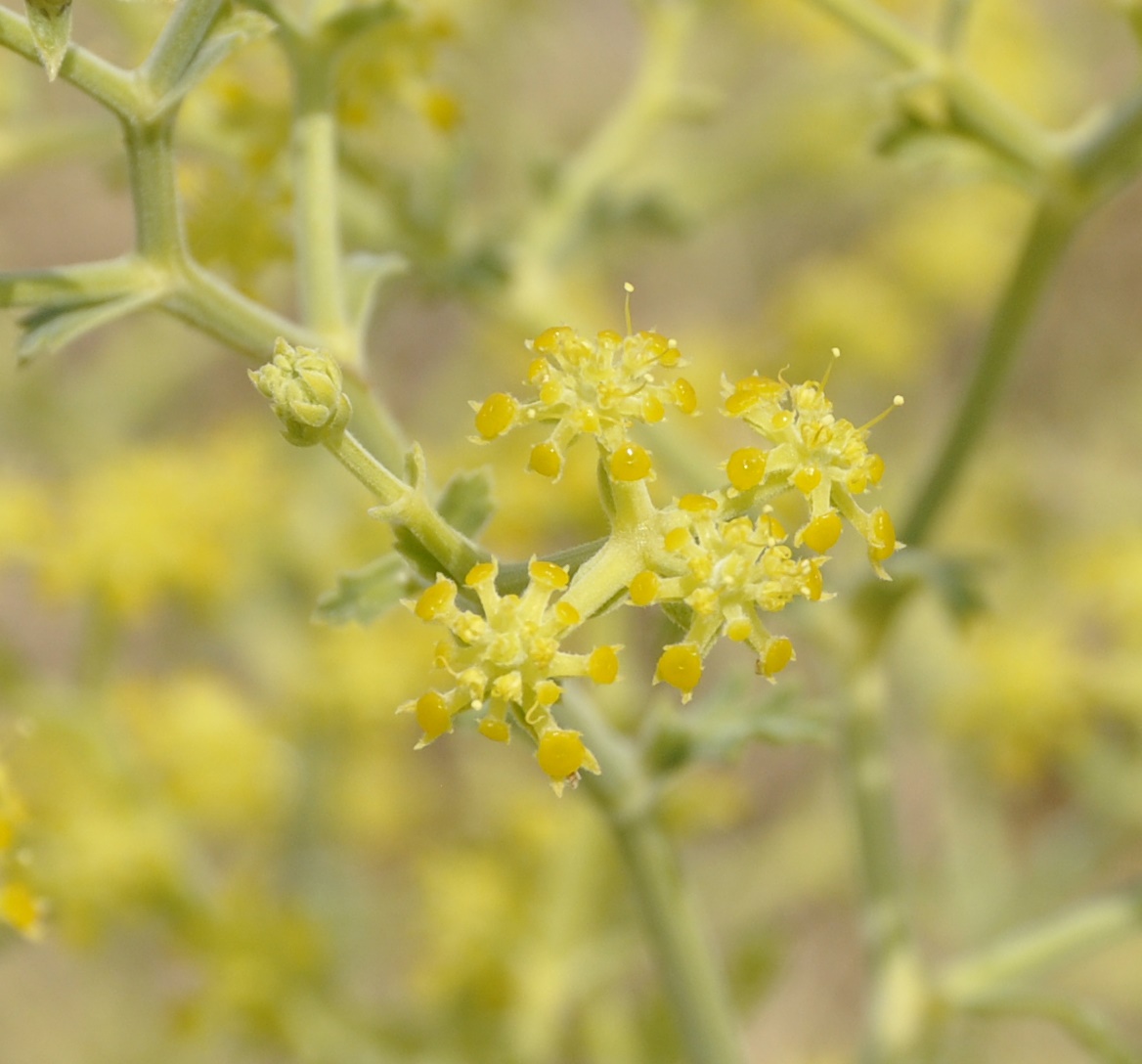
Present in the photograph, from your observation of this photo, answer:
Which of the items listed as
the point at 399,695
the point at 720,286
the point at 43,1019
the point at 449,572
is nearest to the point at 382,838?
the point at 399,695

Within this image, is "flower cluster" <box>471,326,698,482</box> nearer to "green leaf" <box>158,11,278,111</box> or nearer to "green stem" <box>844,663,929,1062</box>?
"green leaf" <box>158,11,278,111</box>

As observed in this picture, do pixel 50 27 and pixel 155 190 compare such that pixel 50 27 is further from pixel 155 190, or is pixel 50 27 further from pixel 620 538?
pixel 620 538

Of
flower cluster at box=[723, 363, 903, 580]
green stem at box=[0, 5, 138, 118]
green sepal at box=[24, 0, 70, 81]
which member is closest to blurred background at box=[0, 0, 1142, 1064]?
flower cluster at box=[723, 363, 903, 580]

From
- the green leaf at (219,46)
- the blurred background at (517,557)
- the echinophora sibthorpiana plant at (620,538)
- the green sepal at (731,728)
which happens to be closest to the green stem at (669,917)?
the green sepal at (731,728)

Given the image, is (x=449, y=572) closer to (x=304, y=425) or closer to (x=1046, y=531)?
(x=304, y=425)

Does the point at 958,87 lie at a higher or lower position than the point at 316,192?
higher

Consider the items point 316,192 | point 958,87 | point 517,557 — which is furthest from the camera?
point 517,557

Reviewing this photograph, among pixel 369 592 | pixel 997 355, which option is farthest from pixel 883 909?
pixel 369 592
